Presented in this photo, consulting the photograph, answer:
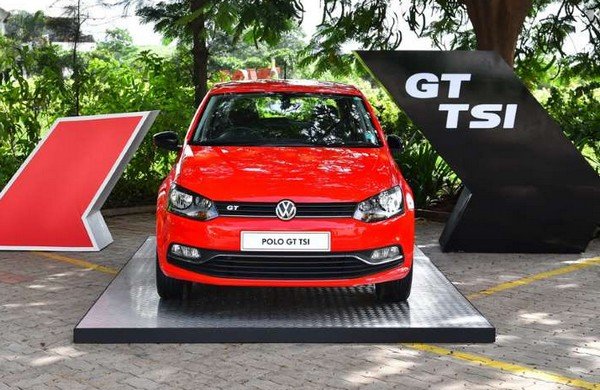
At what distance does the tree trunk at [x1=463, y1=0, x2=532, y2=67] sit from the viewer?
11.9 metres

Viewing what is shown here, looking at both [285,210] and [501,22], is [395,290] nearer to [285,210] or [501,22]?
[285,210]

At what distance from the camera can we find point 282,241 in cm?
573

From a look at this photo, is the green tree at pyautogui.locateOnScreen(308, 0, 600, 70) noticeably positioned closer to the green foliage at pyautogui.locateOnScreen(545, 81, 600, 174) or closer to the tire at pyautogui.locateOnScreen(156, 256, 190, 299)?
the green foliage at pyautogui.locateOnScreen(545, 81, 600, 174)

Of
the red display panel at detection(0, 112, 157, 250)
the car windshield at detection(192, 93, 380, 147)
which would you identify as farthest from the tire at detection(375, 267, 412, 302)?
the red display panel at detection(0, 112, 157, 250)

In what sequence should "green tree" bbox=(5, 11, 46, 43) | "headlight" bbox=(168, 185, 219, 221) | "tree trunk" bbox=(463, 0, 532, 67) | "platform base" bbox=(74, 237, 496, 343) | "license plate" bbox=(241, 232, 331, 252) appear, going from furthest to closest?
"green tree" bbox=(5, 11, 46, 43) → "tree trunk" bbox=(463, 0, 532, 67) → "headlight" bbox=(168, 185, 219, 221) → "license plate" bbox=(241, 232, 331, 252) → "platform base" bbox=(74, 237, 496, 343)

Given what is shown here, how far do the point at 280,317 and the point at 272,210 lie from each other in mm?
817

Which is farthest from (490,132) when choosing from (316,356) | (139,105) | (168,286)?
(139,105)

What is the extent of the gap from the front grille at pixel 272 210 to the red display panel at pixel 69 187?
3330 mm

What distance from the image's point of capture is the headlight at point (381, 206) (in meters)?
5.88

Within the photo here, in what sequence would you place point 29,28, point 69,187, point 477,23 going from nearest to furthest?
point 69,187 → point 477,23 → point 29,28

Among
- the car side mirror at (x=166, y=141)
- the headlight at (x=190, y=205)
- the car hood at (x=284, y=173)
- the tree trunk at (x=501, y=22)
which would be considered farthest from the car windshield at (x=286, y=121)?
the tree trunk at (x=501, y=22)

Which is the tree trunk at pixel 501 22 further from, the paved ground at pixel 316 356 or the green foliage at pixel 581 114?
the paved ground at pixel 316 356

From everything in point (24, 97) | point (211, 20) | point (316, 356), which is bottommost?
point (24, 97)

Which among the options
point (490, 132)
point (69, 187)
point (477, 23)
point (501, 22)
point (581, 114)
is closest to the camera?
point (490, 132)
